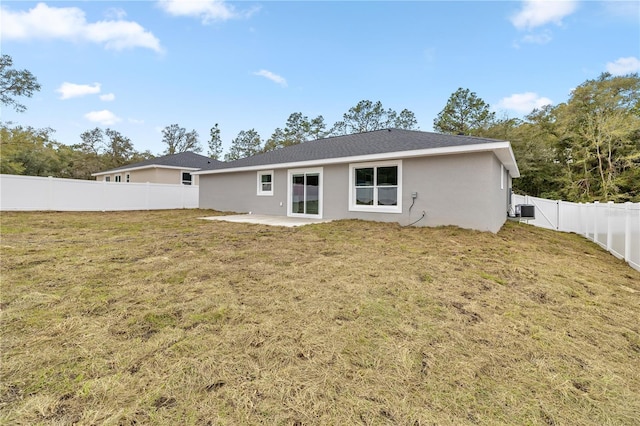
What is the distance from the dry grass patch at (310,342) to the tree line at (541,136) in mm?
13400

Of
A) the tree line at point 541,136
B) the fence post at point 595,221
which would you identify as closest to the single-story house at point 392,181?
the fence post at point 595,221

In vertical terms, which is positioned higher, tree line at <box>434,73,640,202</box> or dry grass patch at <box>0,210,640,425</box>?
tree line at <box>434,73,640,202</box>

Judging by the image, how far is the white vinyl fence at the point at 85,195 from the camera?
12203mm

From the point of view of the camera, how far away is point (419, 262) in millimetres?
4762

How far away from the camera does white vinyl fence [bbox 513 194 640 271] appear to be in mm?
5680

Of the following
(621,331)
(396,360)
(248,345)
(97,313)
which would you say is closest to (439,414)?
(396,360)

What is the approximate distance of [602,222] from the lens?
802 centimetres

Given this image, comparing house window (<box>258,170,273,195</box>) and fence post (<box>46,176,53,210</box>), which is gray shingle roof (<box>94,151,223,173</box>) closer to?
fence post (<box>46,176,53,210</box>)

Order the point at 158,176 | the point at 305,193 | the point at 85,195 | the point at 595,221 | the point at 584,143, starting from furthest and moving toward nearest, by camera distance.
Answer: the point at 158,176
the point at 584,143
the point at 85,195
the point at 305,193
the point at 595,221

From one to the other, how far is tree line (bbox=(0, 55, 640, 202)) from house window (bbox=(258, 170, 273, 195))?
10118mm

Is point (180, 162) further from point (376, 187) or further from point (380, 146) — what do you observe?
point (376, 187)

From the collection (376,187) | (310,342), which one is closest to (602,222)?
(376,187)

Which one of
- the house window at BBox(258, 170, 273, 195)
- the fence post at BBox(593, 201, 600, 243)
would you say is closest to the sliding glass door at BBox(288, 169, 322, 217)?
the house window at BBox(258, 170, 273, 195)

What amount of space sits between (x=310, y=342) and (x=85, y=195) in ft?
54.8
